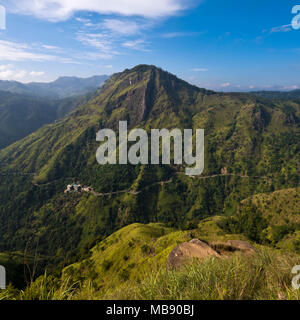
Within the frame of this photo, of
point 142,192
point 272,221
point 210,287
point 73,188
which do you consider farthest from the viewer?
point 73,188

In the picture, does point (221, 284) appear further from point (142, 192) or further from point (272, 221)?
point (142, 192)

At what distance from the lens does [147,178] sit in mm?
177125

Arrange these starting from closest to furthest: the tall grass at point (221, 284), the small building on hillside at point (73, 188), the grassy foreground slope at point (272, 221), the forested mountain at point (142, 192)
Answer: the tall grass at point (221, 284) < the grassy foreground slope at point (272, 221) < the forested mountain at point (142, 192) < the small building on hillside at point (73, 188)

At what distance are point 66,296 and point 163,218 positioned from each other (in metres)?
152

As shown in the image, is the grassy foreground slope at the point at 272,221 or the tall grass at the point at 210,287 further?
the grassy foreground slope at the point at 272,221

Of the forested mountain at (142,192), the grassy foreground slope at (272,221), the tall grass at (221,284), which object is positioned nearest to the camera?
the tall grass at (221,284)

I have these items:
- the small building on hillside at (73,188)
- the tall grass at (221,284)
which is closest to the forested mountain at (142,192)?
Answer: the small building on hillside at (73,188)

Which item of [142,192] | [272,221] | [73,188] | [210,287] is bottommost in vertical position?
[73,188]

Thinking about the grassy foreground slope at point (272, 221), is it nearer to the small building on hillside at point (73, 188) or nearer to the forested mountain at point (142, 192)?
the forested mountain at point (142, 192)

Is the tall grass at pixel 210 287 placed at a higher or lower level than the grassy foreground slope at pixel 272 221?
higher

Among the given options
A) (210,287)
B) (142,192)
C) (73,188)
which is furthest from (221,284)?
(73,188)

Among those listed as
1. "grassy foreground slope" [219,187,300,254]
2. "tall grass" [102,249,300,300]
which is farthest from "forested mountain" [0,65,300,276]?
"tall grass" [102,249,300,300]

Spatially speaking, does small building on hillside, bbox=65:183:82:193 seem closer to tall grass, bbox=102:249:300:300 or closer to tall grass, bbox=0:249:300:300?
tall grass, bbox=0:249:300:300
